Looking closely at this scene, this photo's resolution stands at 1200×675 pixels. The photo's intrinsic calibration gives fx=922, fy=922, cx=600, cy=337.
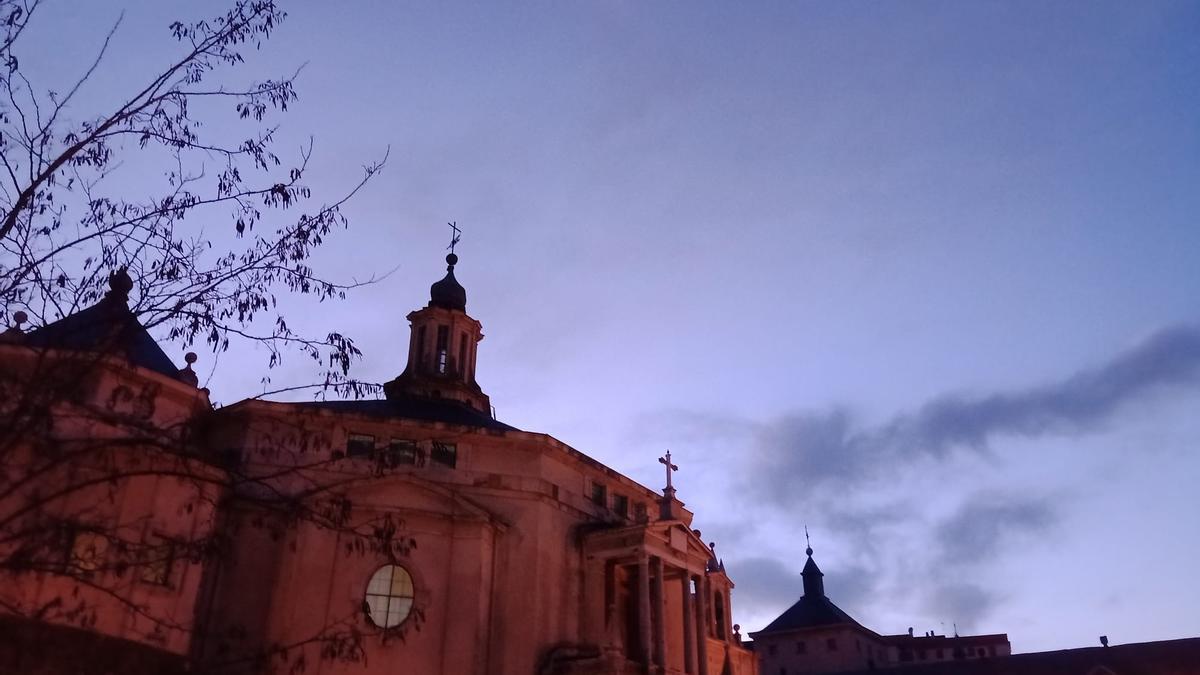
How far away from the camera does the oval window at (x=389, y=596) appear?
28656 millimetres

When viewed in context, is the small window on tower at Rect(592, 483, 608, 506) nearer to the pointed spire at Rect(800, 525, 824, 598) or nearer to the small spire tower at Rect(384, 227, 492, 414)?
the small spire tower at Rect(384, 227, 492, 414)

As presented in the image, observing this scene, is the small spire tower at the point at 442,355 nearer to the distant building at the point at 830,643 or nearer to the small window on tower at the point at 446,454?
the small window on tower at the point at 446,454

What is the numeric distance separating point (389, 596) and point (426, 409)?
9430 millimetres

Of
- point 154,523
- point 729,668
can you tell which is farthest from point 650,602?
point 154,523

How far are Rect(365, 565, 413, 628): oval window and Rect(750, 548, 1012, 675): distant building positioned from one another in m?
50.6

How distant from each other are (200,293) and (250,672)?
61.8 feet

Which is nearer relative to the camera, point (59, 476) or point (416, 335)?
point (59, 476)

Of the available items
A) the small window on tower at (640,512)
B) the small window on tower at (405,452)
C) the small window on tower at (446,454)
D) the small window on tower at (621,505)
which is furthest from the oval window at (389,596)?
the small window on tower at (640,512)

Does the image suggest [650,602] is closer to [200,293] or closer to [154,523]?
[154,523]

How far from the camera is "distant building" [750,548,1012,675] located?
2864 inches

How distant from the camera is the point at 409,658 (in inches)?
1098

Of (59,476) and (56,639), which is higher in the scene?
(59,476)

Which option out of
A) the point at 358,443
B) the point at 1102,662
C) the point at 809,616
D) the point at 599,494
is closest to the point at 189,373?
the point at 358,443

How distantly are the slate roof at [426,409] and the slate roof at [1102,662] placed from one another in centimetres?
3619
